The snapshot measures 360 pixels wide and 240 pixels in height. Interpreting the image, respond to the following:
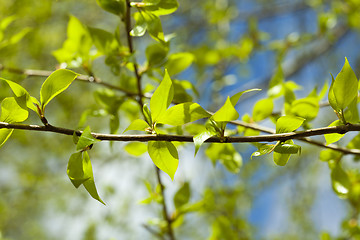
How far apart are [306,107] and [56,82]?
38 cm

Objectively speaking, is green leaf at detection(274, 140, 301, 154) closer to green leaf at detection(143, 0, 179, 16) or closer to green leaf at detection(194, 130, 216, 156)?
green leaf at detection(194, 130, 216, 156)

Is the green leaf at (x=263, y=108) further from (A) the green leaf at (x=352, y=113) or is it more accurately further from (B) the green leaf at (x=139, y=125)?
(B) the green leaf at (x=139, y=125)

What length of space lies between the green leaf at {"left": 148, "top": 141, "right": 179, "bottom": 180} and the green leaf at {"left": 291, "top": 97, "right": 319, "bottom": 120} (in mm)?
240

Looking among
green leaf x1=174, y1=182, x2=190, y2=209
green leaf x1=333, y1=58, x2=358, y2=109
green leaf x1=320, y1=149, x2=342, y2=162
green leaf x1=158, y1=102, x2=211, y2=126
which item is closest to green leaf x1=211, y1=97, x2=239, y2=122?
green leaf x1=158, y1=102, x2=211, y2=126

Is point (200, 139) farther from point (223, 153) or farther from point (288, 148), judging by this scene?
point (223, 153)

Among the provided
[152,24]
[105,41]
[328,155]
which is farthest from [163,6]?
[328,155]

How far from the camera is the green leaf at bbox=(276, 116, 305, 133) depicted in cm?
41

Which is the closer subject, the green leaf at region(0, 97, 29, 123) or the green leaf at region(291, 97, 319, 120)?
the green leaf at region(0, 97, 29, 123)

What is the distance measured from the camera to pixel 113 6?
521 mm

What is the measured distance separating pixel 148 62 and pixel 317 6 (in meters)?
1.14

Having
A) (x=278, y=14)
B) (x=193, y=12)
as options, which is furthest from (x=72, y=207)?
(x=278, y=14)

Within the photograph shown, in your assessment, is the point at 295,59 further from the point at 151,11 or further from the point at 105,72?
the point at 151,11

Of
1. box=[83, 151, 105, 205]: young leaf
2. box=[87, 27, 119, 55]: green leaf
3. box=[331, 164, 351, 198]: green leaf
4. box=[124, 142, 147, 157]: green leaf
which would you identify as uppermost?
box=[87, 27, 119, 55]: green leaf

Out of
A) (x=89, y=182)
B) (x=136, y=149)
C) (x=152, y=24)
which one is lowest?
(x=136, y=149)
